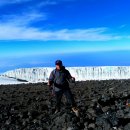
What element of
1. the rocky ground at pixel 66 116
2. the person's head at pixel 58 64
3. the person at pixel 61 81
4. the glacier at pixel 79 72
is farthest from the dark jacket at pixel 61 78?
the glacier at pixel 79 72

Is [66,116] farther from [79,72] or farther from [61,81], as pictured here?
[79,72]

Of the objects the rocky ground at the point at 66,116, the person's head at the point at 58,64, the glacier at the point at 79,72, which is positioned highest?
the glacier at the point at 79,72

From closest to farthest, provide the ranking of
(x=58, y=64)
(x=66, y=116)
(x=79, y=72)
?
(x=66, y=116), (x=58, y=64), (x=79, y=72)

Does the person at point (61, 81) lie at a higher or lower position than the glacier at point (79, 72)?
lower

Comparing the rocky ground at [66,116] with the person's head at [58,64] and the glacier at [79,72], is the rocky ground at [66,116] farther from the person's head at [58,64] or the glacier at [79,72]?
the glacier at [79,72]

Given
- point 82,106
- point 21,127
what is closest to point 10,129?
point 21,127

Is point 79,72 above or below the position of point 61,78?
above

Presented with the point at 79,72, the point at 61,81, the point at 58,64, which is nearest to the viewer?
the point at 58,64

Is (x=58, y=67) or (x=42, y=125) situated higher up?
(x=58, y=67)

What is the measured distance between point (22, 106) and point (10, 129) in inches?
155

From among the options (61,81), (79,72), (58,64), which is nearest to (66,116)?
(61,81)

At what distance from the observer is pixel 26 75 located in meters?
64.1

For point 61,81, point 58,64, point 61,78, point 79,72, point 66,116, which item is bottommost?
point 66,116

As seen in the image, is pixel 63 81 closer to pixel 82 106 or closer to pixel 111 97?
pixel 82 106
